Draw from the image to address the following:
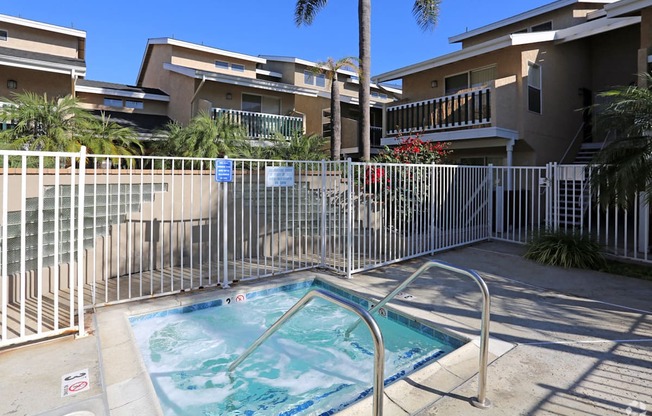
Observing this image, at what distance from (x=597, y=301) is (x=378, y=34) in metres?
9.89

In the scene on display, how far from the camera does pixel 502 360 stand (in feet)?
12.4

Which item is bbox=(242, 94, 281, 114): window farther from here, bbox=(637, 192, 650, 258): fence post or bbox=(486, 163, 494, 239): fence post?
bbox=(637, 192, 650, 258): fence post

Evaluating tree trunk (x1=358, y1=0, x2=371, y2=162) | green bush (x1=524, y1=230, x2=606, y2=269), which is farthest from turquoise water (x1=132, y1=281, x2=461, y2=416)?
tree trunk (x1=358, y1=0, x2=371, y2=162)

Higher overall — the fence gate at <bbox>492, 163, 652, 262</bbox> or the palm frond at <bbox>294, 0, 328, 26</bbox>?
the palm frond at <bbox>294, 0, 328, 26</bbox>

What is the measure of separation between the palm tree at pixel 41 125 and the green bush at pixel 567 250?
33.3 feet

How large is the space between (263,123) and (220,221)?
9895 mm

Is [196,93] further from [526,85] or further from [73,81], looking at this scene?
[526,85]

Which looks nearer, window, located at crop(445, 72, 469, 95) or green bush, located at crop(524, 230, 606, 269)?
green bush, located at crop(524, 230, 606, 269)

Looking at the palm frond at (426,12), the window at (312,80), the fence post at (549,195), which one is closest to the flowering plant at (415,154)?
the fence post at (549,195)

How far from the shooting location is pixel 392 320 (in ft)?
16.7

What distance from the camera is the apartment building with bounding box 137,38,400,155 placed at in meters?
16.2

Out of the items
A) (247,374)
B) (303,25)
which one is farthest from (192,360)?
(303,25)

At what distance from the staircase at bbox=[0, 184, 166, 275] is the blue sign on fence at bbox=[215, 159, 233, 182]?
2.93ft

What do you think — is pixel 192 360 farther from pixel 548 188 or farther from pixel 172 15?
pixel 172 15
